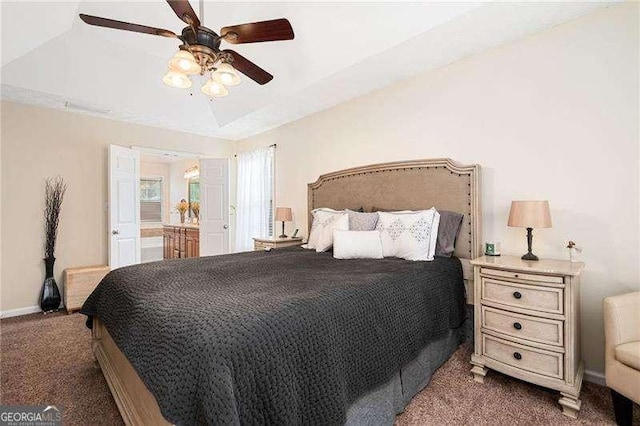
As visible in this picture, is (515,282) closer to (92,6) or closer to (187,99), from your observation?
(92,6)

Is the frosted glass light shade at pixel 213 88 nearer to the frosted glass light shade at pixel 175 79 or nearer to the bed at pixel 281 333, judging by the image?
the frosted glass light shade at pixel 175 79

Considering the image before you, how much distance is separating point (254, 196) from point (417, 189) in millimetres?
3042

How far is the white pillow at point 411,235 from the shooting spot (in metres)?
2.48

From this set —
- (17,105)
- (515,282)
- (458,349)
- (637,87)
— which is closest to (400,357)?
(515,282)

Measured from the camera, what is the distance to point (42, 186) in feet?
12.5

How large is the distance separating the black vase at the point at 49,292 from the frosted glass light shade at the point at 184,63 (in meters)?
3.32

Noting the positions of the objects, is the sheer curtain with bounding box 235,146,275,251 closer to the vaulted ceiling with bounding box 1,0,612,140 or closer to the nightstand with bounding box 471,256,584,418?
the vaulted ceiling with bounding box 1,0,612,140

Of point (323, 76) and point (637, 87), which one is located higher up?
point (323, 76)

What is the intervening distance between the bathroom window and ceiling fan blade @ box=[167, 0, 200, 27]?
6827 millimetres

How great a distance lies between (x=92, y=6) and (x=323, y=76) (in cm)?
218

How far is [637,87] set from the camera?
198 cm

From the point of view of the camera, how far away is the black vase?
12.0ft

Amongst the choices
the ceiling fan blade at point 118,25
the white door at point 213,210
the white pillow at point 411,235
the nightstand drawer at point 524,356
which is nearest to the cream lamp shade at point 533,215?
the white pillow at point 411,235

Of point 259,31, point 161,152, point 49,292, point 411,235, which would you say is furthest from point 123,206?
point 411,235
